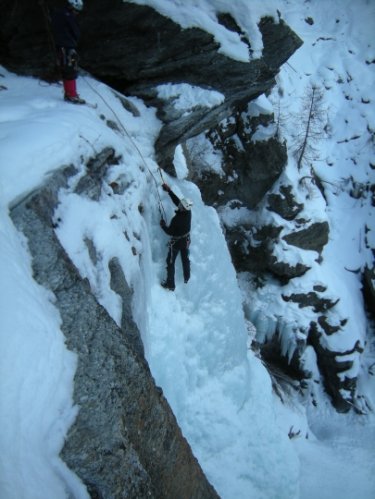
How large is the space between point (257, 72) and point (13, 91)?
415cm

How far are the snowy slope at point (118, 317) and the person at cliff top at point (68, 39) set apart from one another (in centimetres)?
24

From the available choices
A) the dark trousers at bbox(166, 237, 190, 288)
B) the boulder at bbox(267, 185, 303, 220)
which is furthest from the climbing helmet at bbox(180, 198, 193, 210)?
the boulder at bbox(267, 185, 303, 220)

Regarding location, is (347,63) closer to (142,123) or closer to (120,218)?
(142,123)

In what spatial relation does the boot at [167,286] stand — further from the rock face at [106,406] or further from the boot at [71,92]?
the boot at [71,92]

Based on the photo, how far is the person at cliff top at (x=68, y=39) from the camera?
168 inches

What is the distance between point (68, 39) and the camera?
4438 mm

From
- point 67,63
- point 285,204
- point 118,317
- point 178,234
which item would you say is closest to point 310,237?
point 285,204

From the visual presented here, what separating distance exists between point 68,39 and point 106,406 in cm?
442

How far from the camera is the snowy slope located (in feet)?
5.43

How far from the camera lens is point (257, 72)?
21.3ft

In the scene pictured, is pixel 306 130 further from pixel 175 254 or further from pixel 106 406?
pixel 106 406

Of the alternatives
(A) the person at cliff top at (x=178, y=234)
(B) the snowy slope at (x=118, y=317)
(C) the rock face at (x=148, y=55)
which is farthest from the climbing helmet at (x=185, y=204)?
(C) the rock face at (x=148, y=55)

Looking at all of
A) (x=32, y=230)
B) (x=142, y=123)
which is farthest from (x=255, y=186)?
(x=32, y=230)

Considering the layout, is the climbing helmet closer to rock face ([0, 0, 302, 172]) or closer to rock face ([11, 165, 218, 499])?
rock face ([0, 0, 302, 172])
